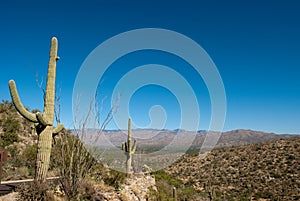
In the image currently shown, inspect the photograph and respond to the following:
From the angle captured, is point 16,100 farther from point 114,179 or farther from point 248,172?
point 248,172

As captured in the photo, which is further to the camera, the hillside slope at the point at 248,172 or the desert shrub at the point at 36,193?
the hillside slope at the point at 248,172

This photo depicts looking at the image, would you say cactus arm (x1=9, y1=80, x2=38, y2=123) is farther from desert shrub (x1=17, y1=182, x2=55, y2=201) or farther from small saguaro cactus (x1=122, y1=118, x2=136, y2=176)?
small saguaro cactus (x1=122, y1=118, x2=136, y2=176)

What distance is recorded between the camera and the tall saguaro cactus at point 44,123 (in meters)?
8.48

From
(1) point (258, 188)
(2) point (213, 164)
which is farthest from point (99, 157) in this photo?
(2) point (213, 164)

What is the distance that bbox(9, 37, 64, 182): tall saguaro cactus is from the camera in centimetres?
848

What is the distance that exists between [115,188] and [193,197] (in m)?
10.0

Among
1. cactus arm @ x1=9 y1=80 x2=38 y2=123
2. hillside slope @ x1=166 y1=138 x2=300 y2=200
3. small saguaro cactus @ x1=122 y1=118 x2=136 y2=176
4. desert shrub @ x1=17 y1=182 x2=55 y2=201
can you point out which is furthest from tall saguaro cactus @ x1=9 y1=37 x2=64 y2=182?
hillside slope @ x1=166 y1=138 x2=300 y2=200

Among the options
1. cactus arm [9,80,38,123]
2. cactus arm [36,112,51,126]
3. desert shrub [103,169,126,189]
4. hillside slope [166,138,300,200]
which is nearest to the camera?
cactus arm [9,80,38,123]

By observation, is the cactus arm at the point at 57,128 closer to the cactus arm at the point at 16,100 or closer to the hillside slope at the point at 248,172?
the cactus arm at the point at 16,100

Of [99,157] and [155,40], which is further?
[155,40]

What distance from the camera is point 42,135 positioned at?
28.6ft

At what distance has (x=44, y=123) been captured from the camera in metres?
8.66

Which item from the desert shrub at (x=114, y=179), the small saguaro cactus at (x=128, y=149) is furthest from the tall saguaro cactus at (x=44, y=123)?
the small saguaro cactus at (x=128, y=149)

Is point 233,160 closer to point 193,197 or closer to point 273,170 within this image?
point 273,170
